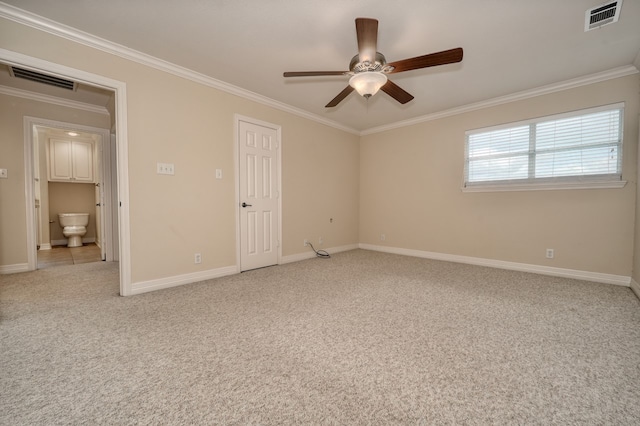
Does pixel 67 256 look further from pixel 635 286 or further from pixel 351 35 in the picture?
pixel 635 286

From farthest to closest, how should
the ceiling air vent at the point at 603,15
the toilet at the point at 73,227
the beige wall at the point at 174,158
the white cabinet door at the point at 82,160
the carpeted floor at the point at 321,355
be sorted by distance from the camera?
the white cabinet door at the point at 82,160 < the toilet at the point at 73,227 < the beige wall at the point at 174,158 < the ceiling air vent at the point at 603,15 < the carpeted floor at the point at 321,355

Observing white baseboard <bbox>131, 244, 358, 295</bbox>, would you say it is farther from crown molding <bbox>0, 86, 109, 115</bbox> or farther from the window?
the window

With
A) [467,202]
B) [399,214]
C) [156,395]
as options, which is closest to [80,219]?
[156,395]

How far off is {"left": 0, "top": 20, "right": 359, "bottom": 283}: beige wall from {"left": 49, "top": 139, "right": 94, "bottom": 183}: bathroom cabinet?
2474 millimetres

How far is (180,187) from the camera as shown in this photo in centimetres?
320

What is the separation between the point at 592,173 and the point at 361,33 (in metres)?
3.52

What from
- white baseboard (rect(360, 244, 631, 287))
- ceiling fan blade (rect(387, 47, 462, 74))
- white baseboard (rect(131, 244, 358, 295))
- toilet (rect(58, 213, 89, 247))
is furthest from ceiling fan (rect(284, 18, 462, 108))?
toilet (rect(58, 213, 89, 247))

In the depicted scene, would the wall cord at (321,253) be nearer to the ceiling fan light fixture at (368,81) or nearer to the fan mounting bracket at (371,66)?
the ceiling fan light fixture at (368,81)

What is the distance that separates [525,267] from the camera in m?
3.81

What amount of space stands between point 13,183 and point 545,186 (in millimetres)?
7397

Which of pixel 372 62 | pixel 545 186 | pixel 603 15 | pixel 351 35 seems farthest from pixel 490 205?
pixel 351 35

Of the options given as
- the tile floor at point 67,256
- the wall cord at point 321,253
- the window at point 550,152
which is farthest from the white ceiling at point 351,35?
the tile floor at point 67,256

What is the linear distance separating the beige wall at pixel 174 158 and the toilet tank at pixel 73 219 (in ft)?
8.36

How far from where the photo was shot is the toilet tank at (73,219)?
5854 millimetres
